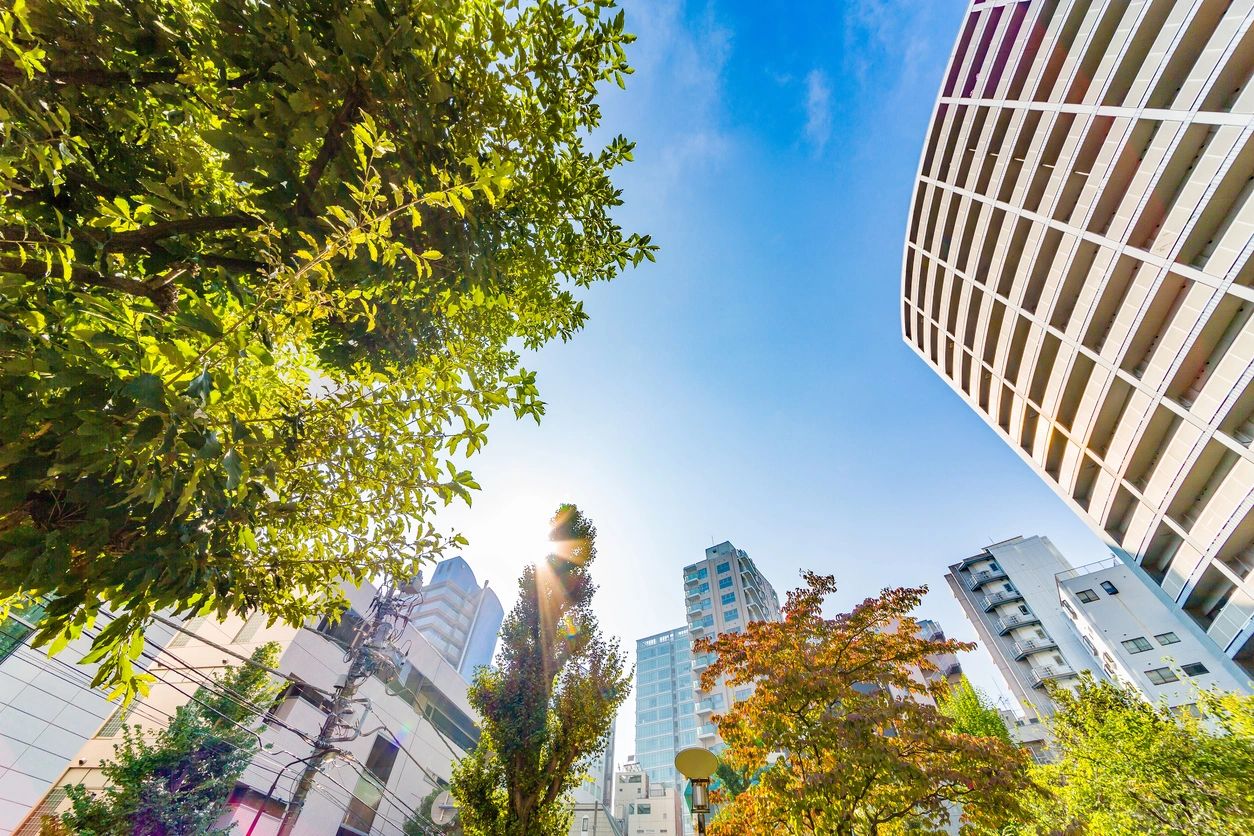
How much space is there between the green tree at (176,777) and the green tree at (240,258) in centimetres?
954

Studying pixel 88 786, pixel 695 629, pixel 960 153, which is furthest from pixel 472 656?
pixel 960 153

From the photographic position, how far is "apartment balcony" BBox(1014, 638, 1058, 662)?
35.2 meters

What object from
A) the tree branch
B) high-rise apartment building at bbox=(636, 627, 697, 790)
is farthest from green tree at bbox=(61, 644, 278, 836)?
high-rise apartment building at bbox=(636, 627, 697, 790)

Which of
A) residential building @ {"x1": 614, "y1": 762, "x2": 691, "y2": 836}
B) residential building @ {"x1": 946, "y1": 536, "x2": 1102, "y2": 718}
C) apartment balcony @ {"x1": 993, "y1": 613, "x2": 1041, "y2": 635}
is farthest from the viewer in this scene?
residential building @ {"x1": 614, "y1": 762, "x2": 691, "y2": 836}

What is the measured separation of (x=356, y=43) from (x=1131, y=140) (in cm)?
1861

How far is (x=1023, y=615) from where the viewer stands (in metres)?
37.4

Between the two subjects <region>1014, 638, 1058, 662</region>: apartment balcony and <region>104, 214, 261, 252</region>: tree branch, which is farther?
<region>1014, 638, 1058, 662</region>: apartment balcony

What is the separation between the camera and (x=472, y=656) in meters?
70.2

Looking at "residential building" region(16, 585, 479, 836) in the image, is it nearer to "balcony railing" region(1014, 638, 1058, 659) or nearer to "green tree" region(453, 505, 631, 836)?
"green tree" region(453, 505, 631, 836)

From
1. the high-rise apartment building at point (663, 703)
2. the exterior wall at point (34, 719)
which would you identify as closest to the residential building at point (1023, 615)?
the high-rise apartment building at point (663, 703)

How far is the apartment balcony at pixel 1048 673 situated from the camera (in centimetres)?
3334

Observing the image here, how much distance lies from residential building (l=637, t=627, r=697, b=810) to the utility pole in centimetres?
5256

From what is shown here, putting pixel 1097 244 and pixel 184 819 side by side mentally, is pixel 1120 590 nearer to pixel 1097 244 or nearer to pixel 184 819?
pixel 1097 244

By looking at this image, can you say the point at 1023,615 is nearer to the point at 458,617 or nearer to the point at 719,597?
the point at 719,597
